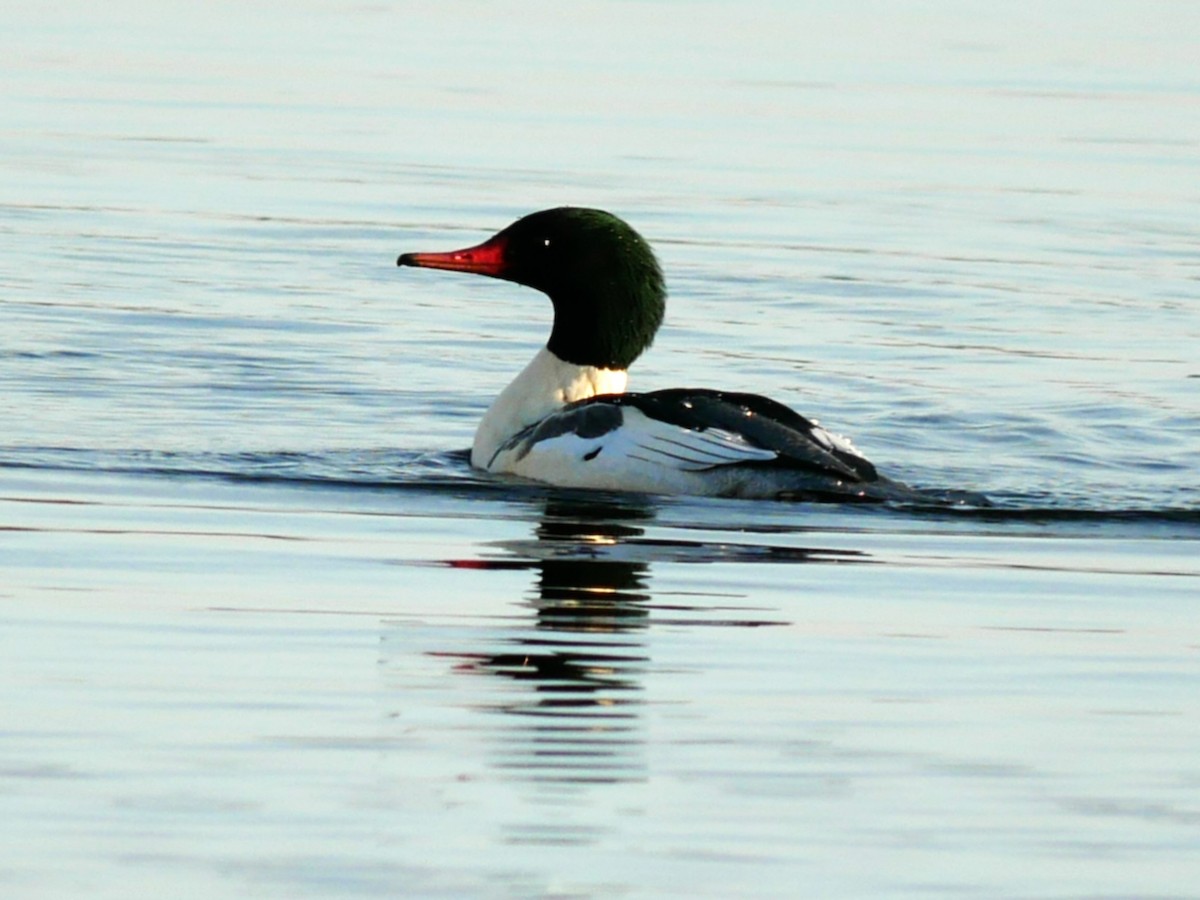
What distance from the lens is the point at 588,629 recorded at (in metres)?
8.34

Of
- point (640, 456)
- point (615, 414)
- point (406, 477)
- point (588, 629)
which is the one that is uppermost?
point (615, 414)

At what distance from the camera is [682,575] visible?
929 cm

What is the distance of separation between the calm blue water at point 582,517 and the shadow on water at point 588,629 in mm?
26

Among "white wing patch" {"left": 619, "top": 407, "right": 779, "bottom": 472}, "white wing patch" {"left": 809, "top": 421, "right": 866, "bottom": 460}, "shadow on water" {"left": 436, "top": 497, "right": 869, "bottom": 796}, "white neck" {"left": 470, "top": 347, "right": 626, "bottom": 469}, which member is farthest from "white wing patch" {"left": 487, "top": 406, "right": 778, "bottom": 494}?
"white neck" {"left": 470, "top": 347, "right": 626, "bottom": 469}

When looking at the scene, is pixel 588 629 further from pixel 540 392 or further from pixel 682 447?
pixel 540 392

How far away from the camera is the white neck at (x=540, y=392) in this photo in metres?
11.9

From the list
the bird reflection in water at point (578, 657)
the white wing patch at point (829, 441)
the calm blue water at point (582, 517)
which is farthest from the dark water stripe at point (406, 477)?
the bird reflection in water at point (578, 657)

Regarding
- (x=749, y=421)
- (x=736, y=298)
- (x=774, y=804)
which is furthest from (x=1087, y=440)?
(x=774, y=804)

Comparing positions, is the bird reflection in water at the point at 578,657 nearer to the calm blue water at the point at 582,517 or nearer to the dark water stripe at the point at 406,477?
the calm blue water at the point at 582,517

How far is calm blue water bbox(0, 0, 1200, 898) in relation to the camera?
630 cm

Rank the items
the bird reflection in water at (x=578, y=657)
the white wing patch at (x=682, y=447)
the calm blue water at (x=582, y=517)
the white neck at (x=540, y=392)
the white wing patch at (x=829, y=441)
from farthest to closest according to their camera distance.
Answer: the white neck at (x=540, y=392) → the white wing patch at (x=829, y=441) → the white wing patch at (x=682, y=447) → the bird reflection in water at (x=578, y=657) → the calm blue water at (x=582, y=517)

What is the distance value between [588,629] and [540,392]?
374cm

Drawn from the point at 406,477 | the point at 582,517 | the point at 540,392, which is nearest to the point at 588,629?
the point at 582,517

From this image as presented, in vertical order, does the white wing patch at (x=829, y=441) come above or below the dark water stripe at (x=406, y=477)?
above
